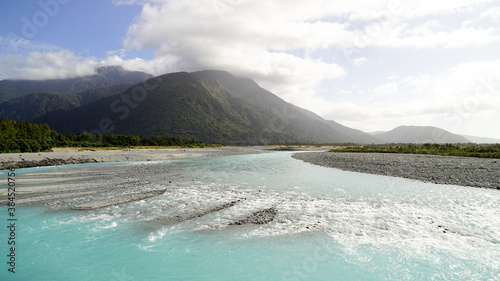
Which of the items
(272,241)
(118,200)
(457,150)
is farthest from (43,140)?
(457,150)

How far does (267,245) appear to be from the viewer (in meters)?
9.03

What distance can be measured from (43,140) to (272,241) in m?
75.2

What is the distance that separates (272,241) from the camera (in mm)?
9391

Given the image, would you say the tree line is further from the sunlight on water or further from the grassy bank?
the grassy bank

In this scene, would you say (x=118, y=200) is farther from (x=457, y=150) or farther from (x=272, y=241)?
(x=457, y=150)

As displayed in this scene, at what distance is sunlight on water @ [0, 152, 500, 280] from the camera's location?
7.24 m

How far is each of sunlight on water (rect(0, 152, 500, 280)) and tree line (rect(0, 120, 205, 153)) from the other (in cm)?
4905

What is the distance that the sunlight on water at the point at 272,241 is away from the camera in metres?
7.24

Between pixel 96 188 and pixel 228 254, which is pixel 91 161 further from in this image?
pixel 228 254

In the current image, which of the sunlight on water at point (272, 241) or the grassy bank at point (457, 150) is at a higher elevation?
the grassy bank at point (457, 150)

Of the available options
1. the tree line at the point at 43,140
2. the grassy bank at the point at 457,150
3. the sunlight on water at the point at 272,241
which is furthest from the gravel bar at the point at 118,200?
the grassy bank at the point at 457,150

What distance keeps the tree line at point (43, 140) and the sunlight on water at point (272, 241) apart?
49.0 m

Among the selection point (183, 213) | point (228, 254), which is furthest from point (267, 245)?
→ point (183, 213)

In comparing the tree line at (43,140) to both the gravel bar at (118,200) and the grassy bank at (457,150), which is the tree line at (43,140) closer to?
the gravel bar at (118,200)
